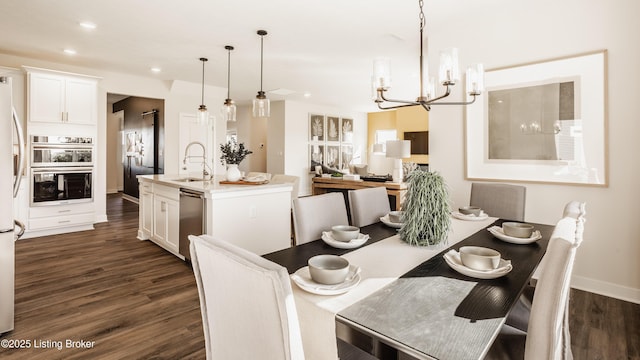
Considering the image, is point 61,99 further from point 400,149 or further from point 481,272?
point 481,272

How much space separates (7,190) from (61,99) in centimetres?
359

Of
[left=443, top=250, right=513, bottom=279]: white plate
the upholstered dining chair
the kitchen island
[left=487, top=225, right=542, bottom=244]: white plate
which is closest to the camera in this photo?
the upholstered dining chair

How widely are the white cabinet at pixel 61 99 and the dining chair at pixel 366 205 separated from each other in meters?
4.78

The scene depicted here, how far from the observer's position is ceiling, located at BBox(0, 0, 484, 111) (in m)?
3.18

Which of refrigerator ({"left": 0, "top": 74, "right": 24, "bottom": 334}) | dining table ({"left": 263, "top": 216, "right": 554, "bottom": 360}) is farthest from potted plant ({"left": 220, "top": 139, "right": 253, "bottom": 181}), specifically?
dining table ({"left": 263, "top": 216, "right": 554, "bottom": 360})

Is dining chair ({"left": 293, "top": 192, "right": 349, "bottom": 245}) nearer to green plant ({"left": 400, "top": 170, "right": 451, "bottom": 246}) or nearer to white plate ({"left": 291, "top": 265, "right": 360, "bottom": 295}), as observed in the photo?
green plant ({"left": 400, "top": 170, "right": 451, "bottom": 246})

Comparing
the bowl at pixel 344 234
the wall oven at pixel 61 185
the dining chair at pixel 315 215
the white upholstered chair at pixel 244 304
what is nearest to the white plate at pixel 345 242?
the bowl at pixel 344 234

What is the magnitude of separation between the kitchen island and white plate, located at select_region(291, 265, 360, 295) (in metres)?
1.91

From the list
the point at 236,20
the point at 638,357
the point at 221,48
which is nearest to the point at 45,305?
the point at 236,20

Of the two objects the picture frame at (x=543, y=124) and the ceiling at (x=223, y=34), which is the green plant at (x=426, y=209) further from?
the ceiling at (x=223, y=34)

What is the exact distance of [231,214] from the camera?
3.07 meters

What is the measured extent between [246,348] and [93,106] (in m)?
5.53

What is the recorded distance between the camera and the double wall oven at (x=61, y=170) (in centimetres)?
456

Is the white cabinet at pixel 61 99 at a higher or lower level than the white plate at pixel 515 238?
higher
